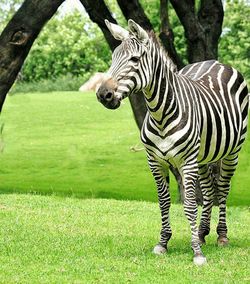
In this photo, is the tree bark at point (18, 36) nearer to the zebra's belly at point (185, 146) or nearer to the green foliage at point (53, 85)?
the zebra's belly at point (185, 146)

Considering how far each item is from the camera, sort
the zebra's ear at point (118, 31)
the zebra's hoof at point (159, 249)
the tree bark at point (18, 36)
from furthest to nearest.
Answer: the tree bark at point (18, 36), the zebra's hoof at point (159, 249), the zebra's ear at point (118, 31)

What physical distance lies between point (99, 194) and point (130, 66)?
29.9 feet

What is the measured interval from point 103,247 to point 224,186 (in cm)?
156

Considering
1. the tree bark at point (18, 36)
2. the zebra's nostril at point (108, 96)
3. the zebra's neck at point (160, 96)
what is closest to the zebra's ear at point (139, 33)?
the zebra's neck at point (160, 96)

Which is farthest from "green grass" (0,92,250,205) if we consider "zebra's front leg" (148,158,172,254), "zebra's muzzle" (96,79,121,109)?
"zebra's muzzle" (96,79,121,109)

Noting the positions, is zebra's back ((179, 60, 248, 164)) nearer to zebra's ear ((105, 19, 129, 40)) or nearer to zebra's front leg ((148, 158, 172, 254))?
zebra's front leg ((148, 158, 172, 254))

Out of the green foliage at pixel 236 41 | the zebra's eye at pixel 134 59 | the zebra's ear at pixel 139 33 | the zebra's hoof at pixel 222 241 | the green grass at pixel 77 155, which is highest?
the zebra's ear at pixel 139 33

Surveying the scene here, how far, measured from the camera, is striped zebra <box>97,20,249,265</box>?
7051 mm

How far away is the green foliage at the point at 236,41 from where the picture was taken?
3753 cm

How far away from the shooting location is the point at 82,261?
7.31 metres

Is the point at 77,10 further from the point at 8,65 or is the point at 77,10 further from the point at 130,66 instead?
the point at 130,66

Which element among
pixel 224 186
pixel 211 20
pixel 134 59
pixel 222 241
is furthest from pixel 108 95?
pixel 211 20

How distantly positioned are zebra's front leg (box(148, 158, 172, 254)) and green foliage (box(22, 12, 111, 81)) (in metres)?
39.7

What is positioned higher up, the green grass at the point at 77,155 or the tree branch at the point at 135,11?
the tree branch at the point at 135,11
